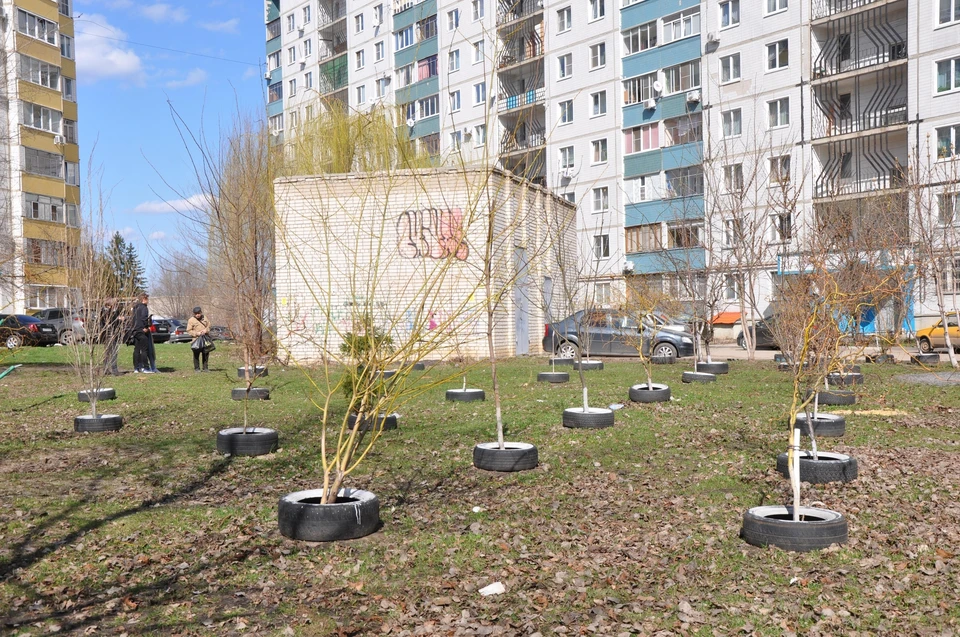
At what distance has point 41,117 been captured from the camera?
2066 inches

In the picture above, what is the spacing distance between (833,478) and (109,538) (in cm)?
538

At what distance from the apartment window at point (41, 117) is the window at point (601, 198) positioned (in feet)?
110

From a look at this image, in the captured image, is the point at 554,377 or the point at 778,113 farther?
the point at 778,113

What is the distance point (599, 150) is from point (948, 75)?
612 inches

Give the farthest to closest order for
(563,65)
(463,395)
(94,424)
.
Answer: (563,65) → (463,395) → (94,424)

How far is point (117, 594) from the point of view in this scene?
462 centimetres

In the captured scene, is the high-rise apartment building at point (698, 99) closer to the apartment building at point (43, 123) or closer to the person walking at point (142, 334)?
the person walking at point (142, 334)

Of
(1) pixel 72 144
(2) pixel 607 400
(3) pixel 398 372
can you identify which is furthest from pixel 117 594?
(1) pixel 72 144

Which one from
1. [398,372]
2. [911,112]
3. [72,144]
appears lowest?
[398,372]

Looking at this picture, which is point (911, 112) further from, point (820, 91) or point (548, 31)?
point (548, 31)

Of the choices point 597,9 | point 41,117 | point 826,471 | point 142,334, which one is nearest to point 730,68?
point 597,9

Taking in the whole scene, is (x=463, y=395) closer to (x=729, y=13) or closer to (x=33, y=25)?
(x=729, y=13)

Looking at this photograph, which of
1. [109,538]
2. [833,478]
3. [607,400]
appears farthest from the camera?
[607,400]

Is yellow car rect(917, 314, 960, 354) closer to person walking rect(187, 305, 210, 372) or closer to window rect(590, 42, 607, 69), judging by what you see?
window rect(590, 42, 607, 69)
